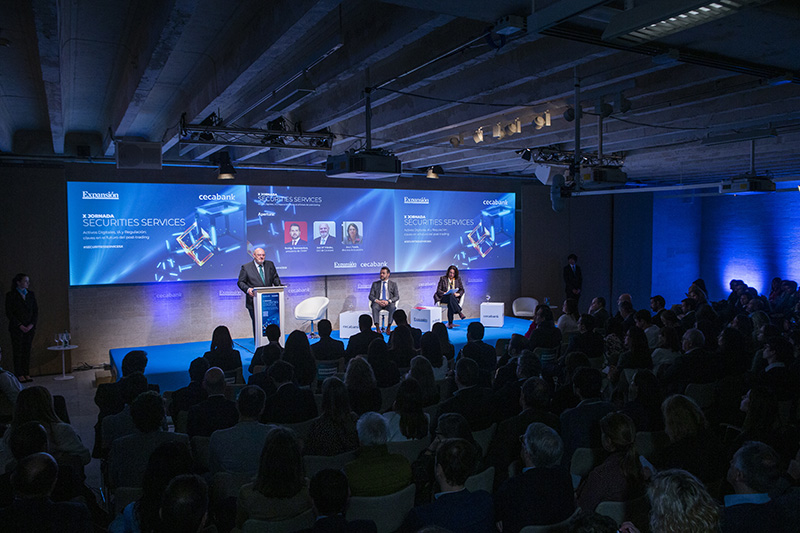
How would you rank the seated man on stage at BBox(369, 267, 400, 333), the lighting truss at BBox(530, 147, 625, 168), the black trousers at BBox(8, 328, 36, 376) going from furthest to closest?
1. the seated man on stage at BBox(369, 267, 400, 333)
2. the lighting truss at BBox(530, 147, 625, 168)
3. the black trousers at BBox(8, 328, 36, 376)

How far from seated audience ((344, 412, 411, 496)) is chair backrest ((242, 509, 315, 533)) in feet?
1.13

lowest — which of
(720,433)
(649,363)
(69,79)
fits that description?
(720,433)

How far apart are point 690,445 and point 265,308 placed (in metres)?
6.45

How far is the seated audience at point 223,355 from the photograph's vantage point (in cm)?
565

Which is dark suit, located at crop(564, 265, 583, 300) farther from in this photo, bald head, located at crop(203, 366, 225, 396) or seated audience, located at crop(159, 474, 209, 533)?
seated audience, located at crop(159, 474, 209, 533)

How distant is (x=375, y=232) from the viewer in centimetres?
1124

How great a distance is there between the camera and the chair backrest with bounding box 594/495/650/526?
2.75 m

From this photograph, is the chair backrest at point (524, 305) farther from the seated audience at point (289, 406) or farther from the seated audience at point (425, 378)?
the seated audience at point (289, 406)

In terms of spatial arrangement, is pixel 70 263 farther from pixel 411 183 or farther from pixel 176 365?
pixel 411 183

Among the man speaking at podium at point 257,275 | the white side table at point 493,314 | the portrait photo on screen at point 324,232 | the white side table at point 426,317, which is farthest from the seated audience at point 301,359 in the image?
the white side table at point 493,314

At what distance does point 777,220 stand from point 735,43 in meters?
13.3

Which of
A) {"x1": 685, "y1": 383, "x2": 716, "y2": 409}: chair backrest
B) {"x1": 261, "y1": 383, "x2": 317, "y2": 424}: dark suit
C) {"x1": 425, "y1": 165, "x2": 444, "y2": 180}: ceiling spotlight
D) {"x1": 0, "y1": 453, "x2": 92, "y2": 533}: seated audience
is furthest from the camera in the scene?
{"x1": 425, "y1": 165, "x2": 444, "y2": 180}: ceiling spotlight

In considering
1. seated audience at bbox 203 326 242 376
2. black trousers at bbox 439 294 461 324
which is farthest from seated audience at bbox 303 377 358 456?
black trousers at bbox 439 294 461 324

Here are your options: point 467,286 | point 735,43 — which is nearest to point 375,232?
point 467,286
